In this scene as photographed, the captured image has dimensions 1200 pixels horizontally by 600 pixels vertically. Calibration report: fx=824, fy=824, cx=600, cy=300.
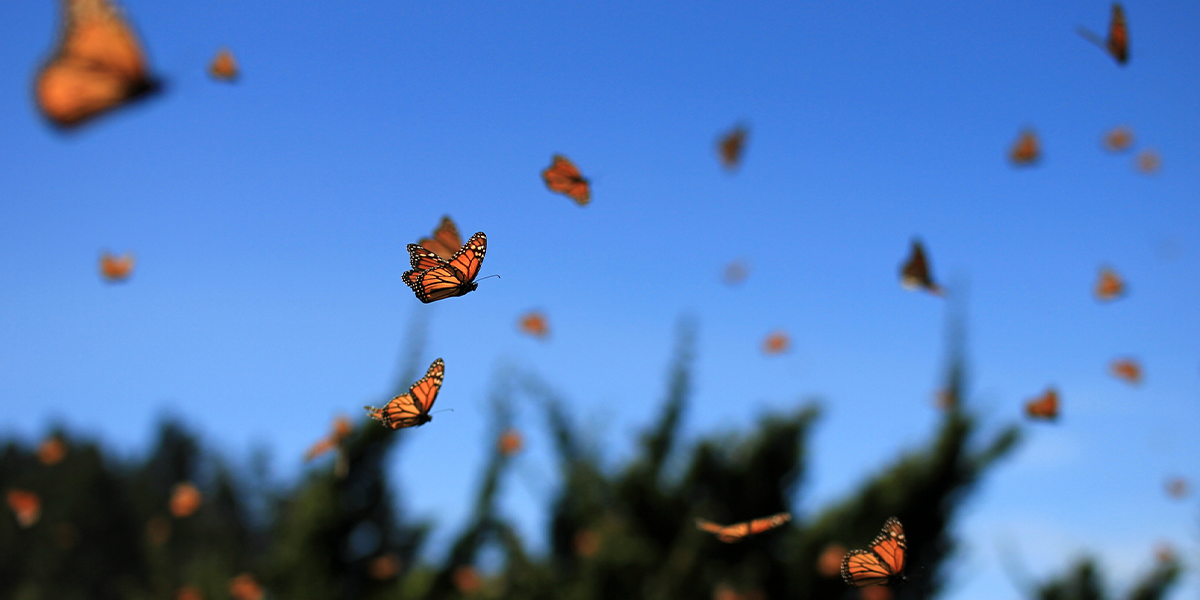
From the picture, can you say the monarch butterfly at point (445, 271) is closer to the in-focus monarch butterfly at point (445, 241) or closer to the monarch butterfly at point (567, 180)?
the in-focus monarch butterfly at point (445, 241)

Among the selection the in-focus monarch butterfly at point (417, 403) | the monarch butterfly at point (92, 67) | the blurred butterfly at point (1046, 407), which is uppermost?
the monarch butterfly at point (92, 67)

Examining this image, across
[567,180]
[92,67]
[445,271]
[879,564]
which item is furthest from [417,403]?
[879,564]

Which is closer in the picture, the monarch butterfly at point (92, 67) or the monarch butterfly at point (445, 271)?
the monarch butterfly at point (92, 67)

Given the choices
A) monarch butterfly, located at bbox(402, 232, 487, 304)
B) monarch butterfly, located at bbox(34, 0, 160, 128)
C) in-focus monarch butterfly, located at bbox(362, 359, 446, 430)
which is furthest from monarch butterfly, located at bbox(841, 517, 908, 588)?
monarch butterfly, located at bbox(34, 0, 160, 128)

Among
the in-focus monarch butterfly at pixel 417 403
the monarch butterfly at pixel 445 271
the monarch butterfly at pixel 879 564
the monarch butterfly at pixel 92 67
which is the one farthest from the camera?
the monarch butterfly at pixel 445 271

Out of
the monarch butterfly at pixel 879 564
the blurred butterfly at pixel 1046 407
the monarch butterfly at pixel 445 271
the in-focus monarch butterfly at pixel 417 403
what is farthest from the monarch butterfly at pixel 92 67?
the blurred butterfly at pixel 1046 407

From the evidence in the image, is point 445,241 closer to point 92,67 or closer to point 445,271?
point 445,271
